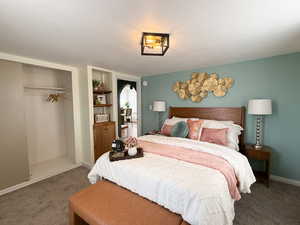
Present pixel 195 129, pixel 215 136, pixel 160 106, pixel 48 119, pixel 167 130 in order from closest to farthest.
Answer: pixel 215 136
pixel 195 129
pixel 167 130
pixel 48 119
pixel 160 106

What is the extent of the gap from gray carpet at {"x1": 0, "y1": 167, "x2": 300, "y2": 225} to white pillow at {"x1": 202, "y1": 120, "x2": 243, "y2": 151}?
76cm

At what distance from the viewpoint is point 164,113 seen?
3998 millimetres

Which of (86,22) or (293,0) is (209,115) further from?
(86,22)

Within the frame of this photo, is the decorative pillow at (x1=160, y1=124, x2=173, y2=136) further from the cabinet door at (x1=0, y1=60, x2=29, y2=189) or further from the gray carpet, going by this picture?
the cabinet door at (x1=0, y1=60, x2=29, y2=189)

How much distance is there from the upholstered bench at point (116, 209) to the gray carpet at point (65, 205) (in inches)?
23.1

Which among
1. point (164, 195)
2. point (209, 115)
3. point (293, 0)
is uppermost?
point (293, 0)

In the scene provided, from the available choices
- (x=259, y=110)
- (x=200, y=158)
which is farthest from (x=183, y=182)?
(x=259, y=110)

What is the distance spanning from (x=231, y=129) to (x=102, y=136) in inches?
105

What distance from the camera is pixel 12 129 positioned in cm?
234

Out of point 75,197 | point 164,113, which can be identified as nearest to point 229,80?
point 164,113

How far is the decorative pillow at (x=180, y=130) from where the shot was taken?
9.13 ft

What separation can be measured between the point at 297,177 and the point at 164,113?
9.27 feet

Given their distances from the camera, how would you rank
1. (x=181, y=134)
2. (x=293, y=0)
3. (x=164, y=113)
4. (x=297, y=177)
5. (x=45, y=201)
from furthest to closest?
(x=164, y=113)
(x=181, y=134)
(x=297, y=177)
(x=45, y=201)
(x=293, y=0)

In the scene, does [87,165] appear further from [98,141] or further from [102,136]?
[102,136]
